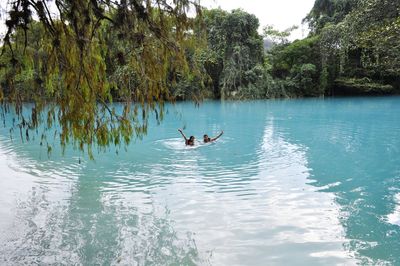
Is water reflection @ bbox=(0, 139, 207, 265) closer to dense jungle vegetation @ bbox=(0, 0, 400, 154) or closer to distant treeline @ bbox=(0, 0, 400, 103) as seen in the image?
dense jungle vegetation @ bbox=(0, 0, 400, 154)

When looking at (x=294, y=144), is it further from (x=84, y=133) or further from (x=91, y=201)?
(x=84, y=133)

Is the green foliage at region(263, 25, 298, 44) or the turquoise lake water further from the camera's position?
the green foliage at region(263, 25, 298, 44)

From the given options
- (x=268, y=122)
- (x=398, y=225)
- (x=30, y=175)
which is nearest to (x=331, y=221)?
(x=398, y=225)

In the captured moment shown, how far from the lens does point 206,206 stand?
7113 mm

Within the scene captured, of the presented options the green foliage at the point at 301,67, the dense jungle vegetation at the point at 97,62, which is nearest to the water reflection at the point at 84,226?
the dense jungle vegetation at the point at 97,62

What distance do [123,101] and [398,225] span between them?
4736mm

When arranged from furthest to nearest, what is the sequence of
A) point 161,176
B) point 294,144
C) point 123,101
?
point 294,144, point 161,176, point 123,101

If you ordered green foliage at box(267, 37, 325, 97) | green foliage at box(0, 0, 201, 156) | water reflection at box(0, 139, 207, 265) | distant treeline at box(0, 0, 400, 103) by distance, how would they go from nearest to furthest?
green foliage at box(0, 0, 201, 156) → water reflection at box(0, 139, 207, 265) → distant treeline at box(0, 0, 400, 103) → green foliage at box(267, 37, 325, 97)

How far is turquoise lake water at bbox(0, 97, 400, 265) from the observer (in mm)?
5188

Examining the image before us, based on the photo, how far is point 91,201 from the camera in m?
7.50

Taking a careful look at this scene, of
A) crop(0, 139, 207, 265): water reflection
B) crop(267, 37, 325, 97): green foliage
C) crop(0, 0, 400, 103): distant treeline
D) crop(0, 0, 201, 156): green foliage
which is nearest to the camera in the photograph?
crop(0, 0, 201, 156): green foliage

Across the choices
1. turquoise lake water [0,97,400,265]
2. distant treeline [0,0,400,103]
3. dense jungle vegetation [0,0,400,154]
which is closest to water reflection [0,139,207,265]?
turquoise lake water [0,97,400,265]

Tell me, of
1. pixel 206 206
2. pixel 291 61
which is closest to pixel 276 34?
pixel 291 61

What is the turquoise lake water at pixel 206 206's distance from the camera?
519 centimetres
